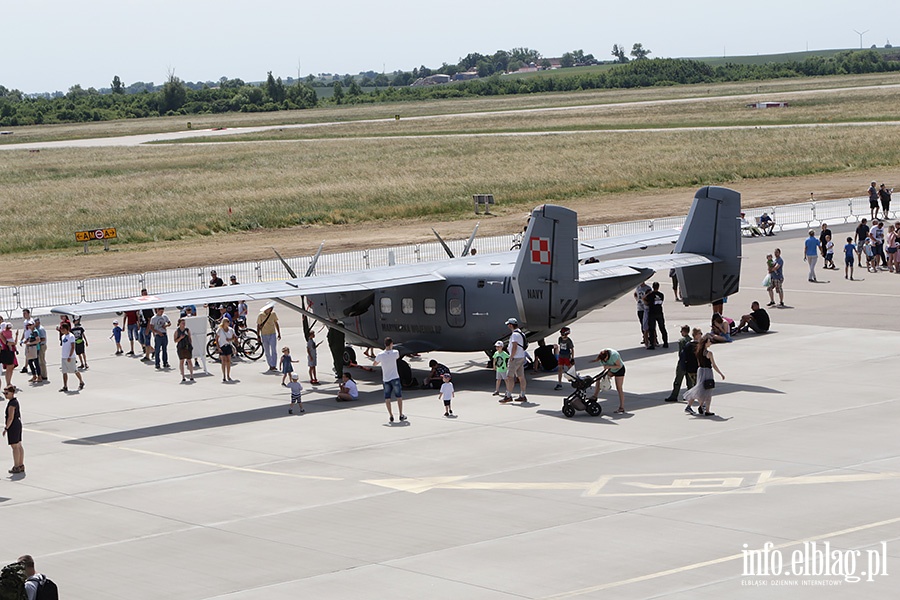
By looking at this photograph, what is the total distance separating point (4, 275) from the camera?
51875 mm

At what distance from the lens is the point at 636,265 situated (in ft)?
90.6

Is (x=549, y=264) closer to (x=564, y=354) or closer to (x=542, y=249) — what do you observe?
(x=542, y=249)

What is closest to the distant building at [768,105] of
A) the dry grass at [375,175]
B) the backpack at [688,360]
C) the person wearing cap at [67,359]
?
the dry grass at [375,175]

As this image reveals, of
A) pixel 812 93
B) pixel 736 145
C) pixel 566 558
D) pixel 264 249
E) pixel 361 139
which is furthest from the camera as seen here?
pixel 812 93

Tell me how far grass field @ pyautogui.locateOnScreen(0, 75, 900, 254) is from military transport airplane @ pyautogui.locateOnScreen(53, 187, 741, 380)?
38.1 m

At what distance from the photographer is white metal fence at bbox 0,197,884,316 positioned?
4334cm

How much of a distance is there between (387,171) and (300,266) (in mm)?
45004

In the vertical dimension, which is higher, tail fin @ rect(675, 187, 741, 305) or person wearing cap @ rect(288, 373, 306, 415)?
tail fin @ rect(675, 187, 741, 305)

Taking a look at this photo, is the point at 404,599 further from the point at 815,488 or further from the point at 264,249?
the point at 264,249

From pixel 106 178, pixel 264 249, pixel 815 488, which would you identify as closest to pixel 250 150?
pixel 106 178

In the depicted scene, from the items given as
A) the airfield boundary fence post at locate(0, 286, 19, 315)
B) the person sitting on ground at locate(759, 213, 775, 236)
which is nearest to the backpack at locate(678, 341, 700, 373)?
the airfield boundary fence post at locate(0, 286, 19, 315)

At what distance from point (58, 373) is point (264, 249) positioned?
1073 inches

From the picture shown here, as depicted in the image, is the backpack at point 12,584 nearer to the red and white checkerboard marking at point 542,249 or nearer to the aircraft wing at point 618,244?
the red and white checkerboard marking at point 542,249

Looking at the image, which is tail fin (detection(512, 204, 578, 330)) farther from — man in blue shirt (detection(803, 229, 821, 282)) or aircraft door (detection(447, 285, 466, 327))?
man in blue shirt (detection(803, 229, 821, 282))
